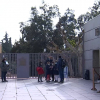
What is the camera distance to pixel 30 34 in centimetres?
4612

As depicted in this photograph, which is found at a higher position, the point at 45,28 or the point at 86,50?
the point at 45,28

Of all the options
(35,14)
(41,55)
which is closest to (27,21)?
(35,14)

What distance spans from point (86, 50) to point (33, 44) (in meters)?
24.3

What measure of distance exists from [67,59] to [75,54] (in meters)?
0.81

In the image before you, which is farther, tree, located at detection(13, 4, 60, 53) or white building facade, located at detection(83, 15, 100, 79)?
tree, located at detection(13, 4, 60, 53)

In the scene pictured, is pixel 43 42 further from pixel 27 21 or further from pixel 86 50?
pixel 86 50

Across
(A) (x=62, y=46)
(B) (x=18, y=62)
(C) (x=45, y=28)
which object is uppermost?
(C) (x=45, y=28)

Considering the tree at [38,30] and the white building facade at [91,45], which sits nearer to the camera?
the white building facade at [91,45]

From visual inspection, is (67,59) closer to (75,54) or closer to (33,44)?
(75,54)

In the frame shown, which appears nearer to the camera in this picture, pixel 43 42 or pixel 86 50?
pixel 86 50

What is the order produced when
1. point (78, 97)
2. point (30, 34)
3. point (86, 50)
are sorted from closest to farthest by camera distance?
point (78, 97)
point (86, 50)
point (30, 34)

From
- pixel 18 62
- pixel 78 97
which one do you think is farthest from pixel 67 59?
pixel 78 97

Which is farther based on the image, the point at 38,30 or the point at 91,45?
the point at 38,30

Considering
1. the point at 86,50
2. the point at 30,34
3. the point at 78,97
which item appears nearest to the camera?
the point at 78,97
